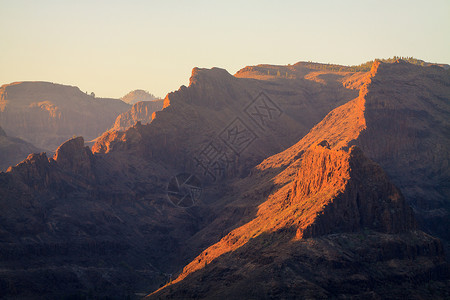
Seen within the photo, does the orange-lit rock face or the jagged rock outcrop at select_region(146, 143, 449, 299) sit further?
the orange-lit rock face

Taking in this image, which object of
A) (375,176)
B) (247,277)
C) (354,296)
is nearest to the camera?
(354,296)

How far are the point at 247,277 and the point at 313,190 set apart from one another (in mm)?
34930

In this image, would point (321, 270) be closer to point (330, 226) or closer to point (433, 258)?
point (330, 226)

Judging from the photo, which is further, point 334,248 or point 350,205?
point 350,205

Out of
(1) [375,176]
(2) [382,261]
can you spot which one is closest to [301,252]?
(2) [382,261]

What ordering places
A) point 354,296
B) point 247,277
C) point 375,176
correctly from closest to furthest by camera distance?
point 354,296, point 247,277, point 375,176

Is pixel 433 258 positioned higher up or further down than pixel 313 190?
further down

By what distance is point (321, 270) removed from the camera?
16375 centimetres

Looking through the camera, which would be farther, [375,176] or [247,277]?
[375,176]

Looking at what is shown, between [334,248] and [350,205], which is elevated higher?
[350,205]

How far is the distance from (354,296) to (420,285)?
1740 centimetres

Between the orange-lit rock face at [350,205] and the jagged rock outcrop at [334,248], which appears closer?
the jagged rock outcrop at [334,248]

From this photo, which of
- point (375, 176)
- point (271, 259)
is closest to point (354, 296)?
point (271, 259)

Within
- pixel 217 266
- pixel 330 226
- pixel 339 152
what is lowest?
pixel 217 266
